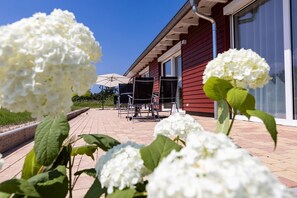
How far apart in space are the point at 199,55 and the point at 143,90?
193 centimetres

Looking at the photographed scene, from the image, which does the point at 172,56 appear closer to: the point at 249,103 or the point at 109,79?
the point at 109,79

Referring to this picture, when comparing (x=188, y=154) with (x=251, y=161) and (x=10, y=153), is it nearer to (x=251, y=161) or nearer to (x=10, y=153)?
(x=251, y=161)

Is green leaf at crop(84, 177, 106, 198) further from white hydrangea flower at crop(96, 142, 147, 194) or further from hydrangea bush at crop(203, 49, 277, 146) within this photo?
hydrangea bush at crop(203, 49, 277, 146)

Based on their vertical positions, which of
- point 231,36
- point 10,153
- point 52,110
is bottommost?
point 10,153

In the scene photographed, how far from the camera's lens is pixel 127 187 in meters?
0.53

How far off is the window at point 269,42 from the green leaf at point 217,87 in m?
3.74

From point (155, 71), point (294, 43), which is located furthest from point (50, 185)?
point (155, 71)

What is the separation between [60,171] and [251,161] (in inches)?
19.1

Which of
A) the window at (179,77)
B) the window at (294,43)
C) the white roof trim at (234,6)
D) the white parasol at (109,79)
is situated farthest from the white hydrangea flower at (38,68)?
the white parasol at (109,79)

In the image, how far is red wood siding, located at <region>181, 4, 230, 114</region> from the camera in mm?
5930

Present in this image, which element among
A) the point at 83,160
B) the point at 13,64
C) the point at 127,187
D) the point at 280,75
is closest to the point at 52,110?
the point at 13,64

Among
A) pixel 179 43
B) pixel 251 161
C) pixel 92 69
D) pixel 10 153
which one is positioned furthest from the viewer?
Answer: pixel 179 43

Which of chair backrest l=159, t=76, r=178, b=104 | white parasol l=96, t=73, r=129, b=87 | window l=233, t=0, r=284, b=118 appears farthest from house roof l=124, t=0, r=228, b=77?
white parasol l=96, t=73, r=129, b=87

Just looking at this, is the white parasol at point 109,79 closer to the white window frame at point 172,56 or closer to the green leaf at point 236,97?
the white window frame at point 172,56
